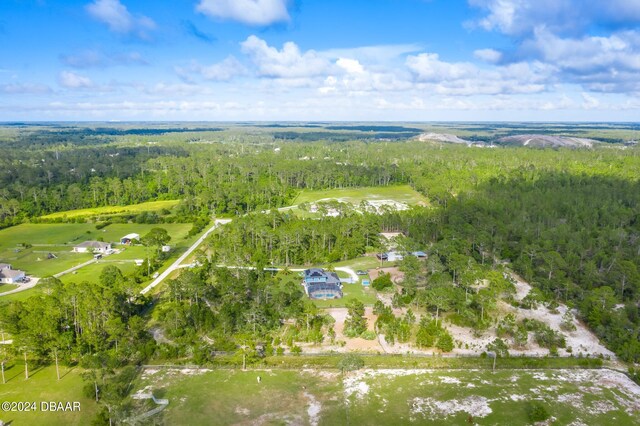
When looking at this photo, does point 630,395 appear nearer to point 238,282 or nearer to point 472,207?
point 238,282

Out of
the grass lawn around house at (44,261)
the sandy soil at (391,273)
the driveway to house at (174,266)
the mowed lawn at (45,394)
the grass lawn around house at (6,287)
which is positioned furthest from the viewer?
the grass lawn around house at (44,261)

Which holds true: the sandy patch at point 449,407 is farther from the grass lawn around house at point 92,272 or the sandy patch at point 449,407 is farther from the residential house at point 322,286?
the grass lawn around house at point 92,272

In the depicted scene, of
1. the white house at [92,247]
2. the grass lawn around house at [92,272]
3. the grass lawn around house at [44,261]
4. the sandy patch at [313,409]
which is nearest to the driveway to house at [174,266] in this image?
the grass lawn around house at [92,272]

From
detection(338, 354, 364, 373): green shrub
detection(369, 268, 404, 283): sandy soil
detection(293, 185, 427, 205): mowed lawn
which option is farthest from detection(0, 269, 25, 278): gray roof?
detection(293, 185, 427, 205): mowed lawn

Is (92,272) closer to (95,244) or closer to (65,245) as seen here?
(95,244)

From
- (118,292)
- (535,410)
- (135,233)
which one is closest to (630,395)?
(535,410)

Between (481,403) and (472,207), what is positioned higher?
(472,207)
